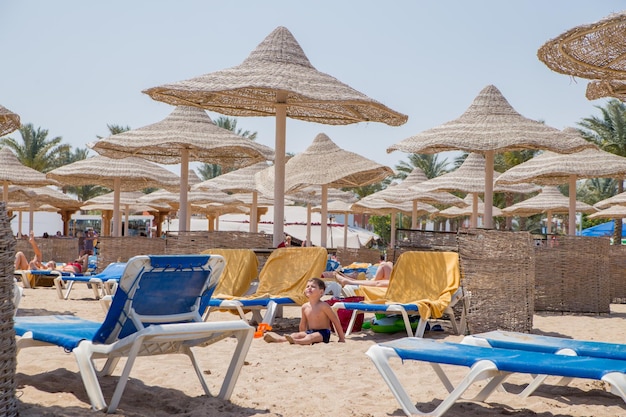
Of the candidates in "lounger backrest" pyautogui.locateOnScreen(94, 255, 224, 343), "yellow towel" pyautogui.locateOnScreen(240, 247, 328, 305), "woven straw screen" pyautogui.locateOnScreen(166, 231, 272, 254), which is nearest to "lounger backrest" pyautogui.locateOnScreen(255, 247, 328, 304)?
"yellow towel" pyautogui.locateOnScreen(240, 247, 328, 305)

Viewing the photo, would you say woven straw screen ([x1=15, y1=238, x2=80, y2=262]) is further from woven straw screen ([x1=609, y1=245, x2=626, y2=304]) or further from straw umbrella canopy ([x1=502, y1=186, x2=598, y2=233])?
straw umbrella canopy ([x1=502, y1=186, x2=598, y2=233])

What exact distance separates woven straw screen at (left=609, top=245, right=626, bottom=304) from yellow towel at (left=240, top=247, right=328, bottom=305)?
23.3 ft

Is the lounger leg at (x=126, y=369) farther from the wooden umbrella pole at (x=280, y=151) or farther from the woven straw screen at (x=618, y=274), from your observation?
the woven straw screen at (x=618, y=274)

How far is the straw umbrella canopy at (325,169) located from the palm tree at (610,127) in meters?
17.6

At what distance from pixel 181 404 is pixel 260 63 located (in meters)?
5.63

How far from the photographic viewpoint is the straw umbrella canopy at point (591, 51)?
5.93 meters

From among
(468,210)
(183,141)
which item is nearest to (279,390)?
(183,141)

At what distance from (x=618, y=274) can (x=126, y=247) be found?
8.54 m

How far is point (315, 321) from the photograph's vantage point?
7.17 meters

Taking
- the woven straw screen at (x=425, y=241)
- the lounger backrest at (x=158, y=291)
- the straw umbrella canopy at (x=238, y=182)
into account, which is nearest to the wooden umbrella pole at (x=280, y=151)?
the woven straw screen at (x=425, y=241)

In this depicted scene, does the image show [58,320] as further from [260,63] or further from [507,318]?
[260,63]

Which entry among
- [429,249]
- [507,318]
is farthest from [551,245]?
[507,318]

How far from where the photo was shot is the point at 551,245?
11.0 m

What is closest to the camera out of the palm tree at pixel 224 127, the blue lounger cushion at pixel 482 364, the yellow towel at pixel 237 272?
the blue lounger cushion at pixel 482 364
